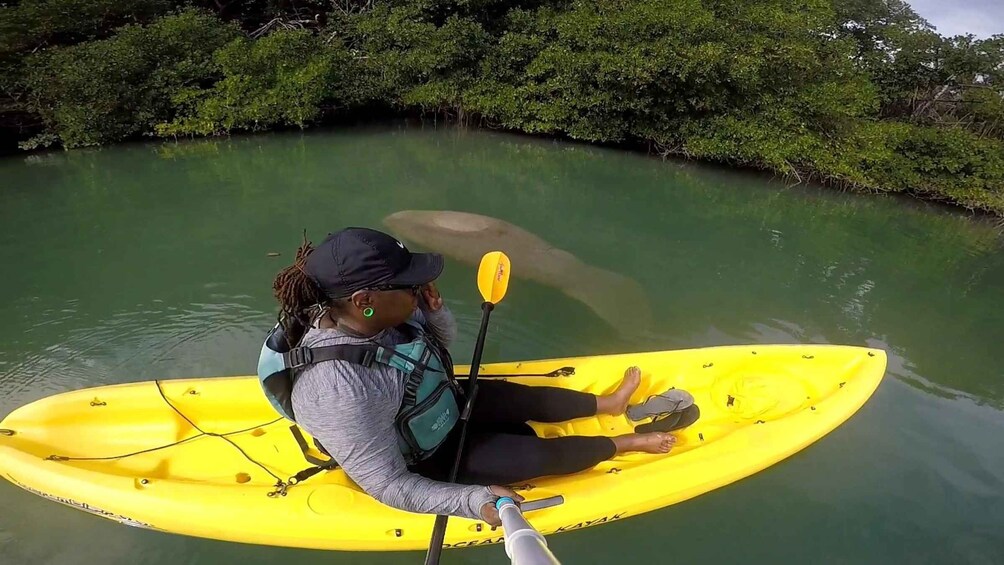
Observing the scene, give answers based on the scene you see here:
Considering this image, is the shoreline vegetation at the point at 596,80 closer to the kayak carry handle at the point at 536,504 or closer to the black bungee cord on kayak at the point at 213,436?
the kayak carry handle at the point at 536,504

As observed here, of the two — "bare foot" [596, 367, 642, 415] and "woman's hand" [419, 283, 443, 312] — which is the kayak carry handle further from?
"bare foot" [596, 367, 642, 415]

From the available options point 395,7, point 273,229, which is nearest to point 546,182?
point 273,229

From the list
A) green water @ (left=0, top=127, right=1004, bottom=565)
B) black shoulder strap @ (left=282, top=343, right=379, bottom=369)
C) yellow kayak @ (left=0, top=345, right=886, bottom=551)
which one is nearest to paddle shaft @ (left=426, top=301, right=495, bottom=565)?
yellow kayak @ (left=0, top=345, right=886, bottom=551)

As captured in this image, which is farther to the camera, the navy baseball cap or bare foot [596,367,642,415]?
bare foot [596,367,642,415]

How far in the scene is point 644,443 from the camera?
2.94 meters

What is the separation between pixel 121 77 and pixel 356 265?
1268 cm

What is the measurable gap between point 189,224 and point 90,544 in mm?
5191

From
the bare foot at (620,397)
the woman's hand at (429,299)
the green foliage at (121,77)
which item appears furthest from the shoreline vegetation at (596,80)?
the woman's hand at (429,299)

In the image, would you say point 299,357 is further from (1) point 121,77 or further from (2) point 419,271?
(1) point 121,77

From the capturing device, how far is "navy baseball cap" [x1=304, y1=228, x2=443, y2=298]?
175cm

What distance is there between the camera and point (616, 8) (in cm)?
1241

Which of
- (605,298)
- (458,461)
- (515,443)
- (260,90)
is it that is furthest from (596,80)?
(458,461)

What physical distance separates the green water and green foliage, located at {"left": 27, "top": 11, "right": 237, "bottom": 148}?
2.27ft

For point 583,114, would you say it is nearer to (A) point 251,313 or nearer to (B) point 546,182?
(B) point 546,182
